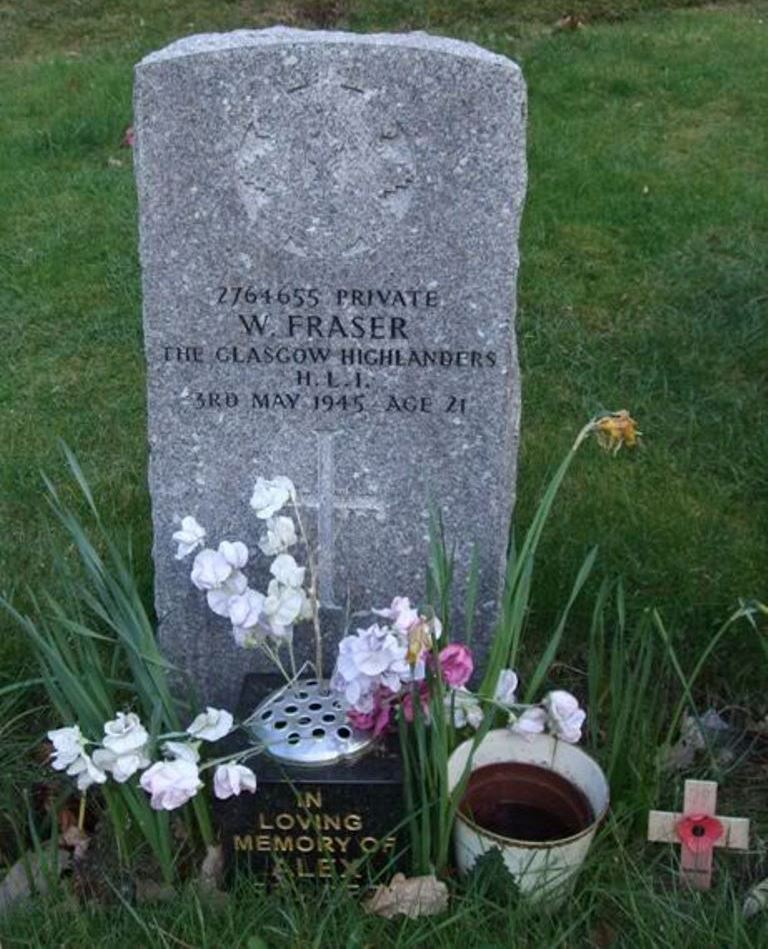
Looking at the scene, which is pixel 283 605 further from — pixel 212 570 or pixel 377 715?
pixel 377 715

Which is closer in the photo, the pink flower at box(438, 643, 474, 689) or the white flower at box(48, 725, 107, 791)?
the white flower at box(48, 725, 107, 791)

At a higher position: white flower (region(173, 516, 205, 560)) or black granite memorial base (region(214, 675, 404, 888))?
white flower (region(173, 516, 205, 560))

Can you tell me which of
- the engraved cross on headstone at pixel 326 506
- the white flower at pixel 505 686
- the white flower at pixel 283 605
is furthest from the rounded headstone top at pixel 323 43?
the white flower at pixel 505 686

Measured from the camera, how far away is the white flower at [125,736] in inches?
84.4

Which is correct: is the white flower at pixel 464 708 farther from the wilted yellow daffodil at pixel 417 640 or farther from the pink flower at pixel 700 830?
the pink flower at pixel 700 830

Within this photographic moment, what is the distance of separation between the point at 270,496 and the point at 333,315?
0.37m

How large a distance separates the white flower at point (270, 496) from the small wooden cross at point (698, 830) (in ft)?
2.79

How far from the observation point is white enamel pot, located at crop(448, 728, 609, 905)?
7.25 feet

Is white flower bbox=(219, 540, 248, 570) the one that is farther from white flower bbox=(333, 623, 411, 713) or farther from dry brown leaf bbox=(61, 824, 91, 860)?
dry brown leaf bbox=(61, 824, 91, 860)

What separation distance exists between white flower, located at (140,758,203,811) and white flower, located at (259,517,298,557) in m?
0.48

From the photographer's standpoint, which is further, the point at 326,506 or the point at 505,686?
the point at 326,506

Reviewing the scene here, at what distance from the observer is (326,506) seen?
8.85 ft

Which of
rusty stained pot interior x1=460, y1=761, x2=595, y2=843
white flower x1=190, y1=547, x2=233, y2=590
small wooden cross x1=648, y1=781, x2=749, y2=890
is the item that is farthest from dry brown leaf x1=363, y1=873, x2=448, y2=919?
white flower x1=190, y1=547, x2=233, y2=590

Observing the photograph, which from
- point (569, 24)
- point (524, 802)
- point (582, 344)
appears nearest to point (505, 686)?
point (524, 802)
